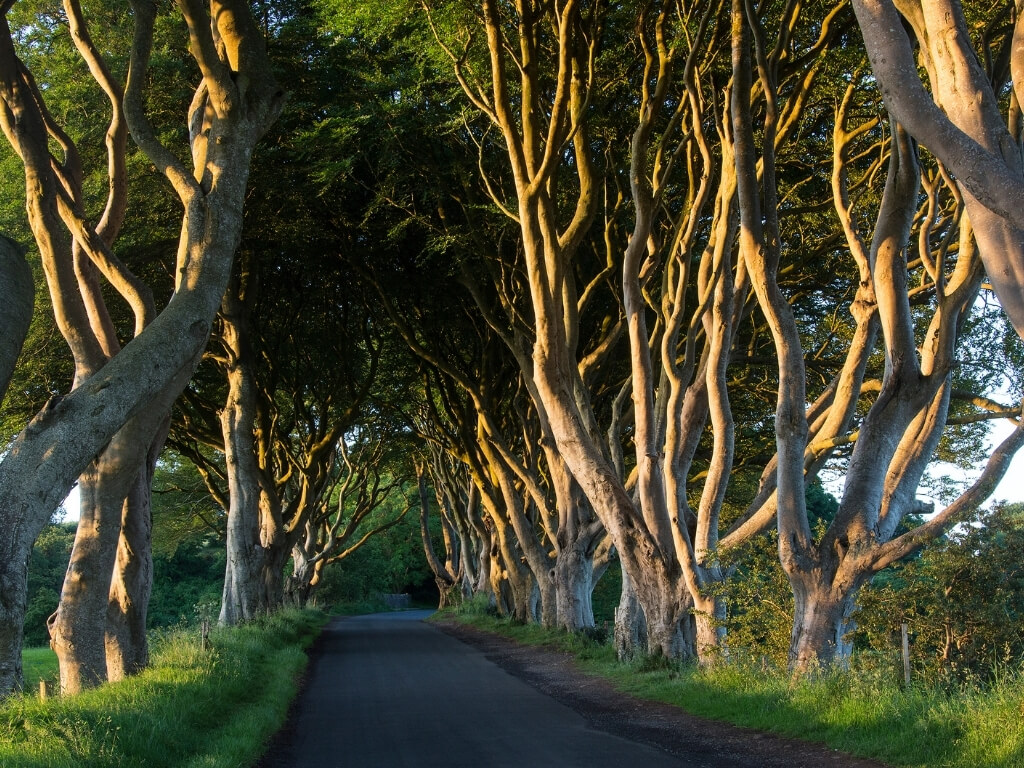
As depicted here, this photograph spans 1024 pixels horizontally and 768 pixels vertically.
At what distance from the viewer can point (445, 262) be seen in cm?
2270

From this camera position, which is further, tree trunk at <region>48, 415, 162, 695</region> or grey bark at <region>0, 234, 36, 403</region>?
tree trunk at <region>48, 415, 162, 695</region>

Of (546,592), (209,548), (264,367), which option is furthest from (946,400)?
(209,548)

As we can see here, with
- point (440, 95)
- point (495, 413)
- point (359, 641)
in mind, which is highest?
point (440, 95)

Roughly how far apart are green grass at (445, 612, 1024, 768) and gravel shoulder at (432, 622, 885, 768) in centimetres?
21

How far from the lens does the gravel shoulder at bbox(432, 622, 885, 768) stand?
28.7 feet

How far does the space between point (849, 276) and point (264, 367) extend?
49.2ft

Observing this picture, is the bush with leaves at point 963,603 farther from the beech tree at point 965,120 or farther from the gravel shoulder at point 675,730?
the beech tree at point 965,120

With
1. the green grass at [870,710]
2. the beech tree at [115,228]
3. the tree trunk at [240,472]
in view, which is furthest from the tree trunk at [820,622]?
the tree trunk at [240,472]

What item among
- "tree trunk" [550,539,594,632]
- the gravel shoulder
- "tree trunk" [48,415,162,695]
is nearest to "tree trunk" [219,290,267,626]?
"tree trunk" [550,539,594,632]

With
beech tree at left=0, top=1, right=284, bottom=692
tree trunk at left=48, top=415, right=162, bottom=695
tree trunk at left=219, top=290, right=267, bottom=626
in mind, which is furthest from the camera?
tree trunk at left=219, top=290, right=267, bottom=626

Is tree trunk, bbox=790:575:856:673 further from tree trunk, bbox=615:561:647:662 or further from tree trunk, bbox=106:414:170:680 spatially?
tree trunk, bbox=106:414:170:680

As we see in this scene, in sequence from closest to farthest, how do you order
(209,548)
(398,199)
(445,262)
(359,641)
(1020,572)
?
(1020,572) < (398,199) < (445,262) < (359,641) < (209,548)

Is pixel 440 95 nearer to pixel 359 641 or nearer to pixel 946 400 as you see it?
pixel 946 400

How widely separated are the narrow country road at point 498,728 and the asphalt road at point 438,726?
0.01 metres
